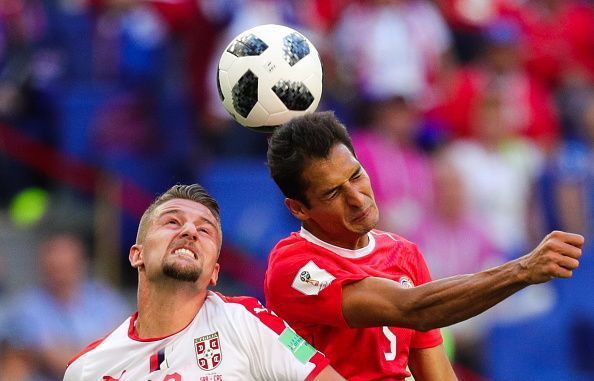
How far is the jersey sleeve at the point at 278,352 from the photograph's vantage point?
532 cm

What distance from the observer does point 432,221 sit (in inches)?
408

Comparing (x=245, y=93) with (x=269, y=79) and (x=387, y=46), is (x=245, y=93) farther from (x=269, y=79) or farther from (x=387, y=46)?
(x=387, y=46)

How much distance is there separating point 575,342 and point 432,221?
1.44 m

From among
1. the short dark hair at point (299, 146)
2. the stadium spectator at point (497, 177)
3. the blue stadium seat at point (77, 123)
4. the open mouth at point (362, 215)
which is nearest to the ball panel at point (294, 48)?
the short dark hair at point (299, 146)

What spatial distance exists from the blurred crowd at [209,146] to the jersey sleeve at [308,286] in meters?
4.26

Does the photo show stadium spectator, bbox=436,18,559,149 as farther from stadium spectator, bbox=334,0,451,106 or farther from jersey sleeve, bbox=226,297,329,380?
jersey sleeve, bbox=226,297,329,380

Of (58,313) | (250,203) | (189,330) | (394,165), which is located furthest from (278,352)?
(394,165)

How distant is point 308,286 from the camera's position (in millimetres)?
5500

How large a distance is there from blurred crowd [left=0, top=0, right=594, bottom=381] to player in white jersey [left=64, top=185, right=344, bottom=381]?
4.07 m

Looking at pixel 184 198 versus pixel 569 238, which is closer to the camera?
pixel 569 238

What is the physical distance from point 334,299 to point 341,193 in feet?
1.46

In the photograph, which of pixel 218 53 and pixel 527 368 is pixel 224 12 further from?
pixel 527 368

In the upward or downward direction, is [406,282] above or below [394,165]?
below

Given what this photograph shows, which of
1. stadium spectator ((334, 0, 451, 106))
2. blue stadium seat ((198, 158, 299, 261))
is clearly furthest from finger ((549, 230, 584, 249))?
stadium spectator ((334, 0, 451, 106))
